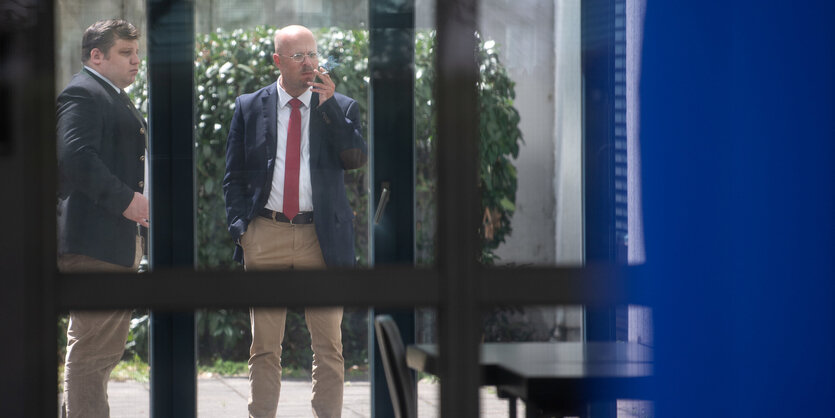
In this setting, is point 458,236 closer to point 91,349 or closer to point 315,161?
point 315,161

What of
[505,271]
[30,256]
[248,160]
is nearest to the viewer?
[30,256]

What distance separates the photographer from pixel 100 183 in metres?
1.98

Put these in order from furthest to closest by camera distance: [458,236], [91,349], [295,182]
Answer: [295,182] < [91,349] < [458,236]

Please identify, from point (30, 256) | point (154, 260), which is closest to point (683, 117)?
point (154, 260)

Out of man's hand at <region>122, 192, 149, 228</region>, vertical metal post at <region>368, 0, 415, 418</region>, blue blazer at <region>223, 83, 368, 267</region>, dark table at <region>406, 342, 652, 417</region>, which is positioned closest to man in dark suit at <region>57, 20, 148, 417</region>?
man's hand at <region>122, 192, 149, 228</region>

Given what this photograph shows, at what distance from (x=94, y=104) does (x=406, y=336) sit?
2.89 ft

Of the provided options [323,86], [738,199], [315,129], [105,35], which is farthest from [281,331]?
[738,199]

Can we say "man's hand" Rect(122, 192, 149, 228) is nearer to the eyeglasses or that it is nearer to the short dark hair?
the short dark hair

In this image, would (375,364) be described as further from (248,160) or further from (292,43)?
(292,43)

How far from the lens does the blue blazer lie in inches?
81.1

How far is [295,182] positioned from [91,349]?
59 cm

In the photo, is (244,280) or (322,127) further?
(322,127)

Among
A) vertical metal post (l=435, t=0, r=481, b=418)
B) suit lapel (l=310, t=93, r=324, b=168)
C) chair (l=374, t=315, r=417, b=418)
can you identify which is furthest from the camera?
suit lapel (l=310, t=93, r=324, b=168)

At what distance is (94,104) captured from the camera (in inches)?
78.2
